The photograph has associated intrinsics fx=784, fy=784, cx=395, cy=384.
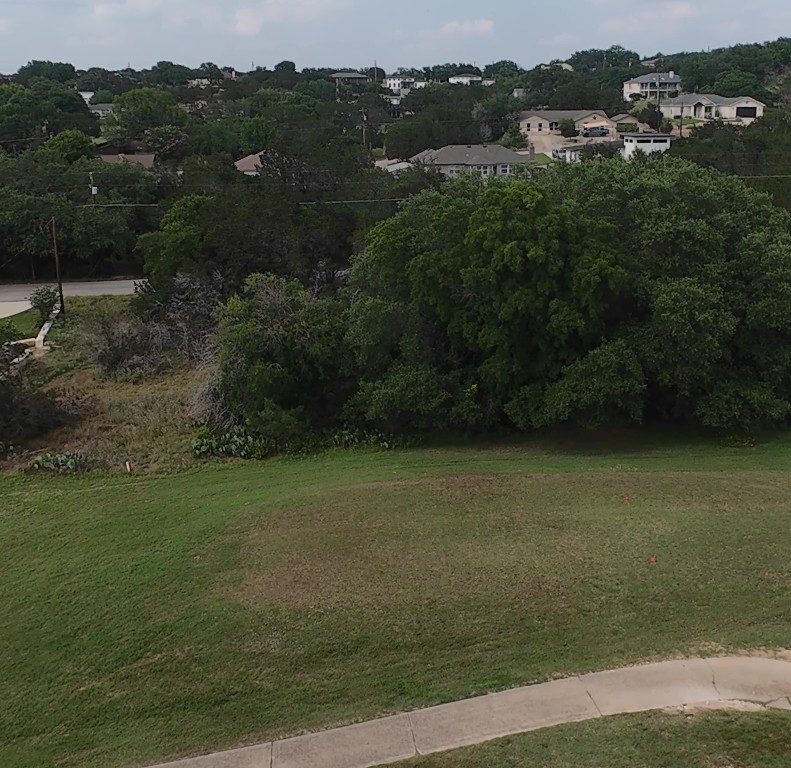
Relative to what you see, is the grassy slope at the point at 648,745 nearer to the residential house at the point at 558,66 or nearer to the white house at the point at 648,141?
the white house at the point at 648,141

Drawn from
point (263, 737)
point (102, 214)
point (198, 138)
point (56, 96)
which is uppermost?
point (56, 96)

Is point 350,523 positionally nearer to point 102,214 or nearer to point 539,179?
point 539,179

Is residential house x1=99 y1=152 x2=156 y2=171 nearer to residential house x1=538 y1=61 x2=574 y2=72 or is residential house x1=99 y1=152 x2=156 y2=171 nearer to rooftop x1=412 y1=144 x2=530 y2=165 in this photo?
rooftop x1=412 y1=144 x2=530 y2=165

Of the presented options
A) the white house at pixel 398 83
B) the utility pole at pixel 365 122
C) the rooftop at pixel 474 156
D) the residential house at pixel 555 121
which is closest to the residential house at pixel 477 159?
the rooftop at pixel 474 156

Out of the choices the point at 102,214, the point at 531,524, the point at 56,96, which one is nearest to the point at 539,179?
the point at 531,524

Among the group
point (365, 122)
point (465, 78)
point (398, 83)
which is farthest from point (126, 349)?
point (398, 83)

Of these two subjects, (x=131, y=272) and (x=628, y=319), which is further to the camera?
(x=131, y=272)
